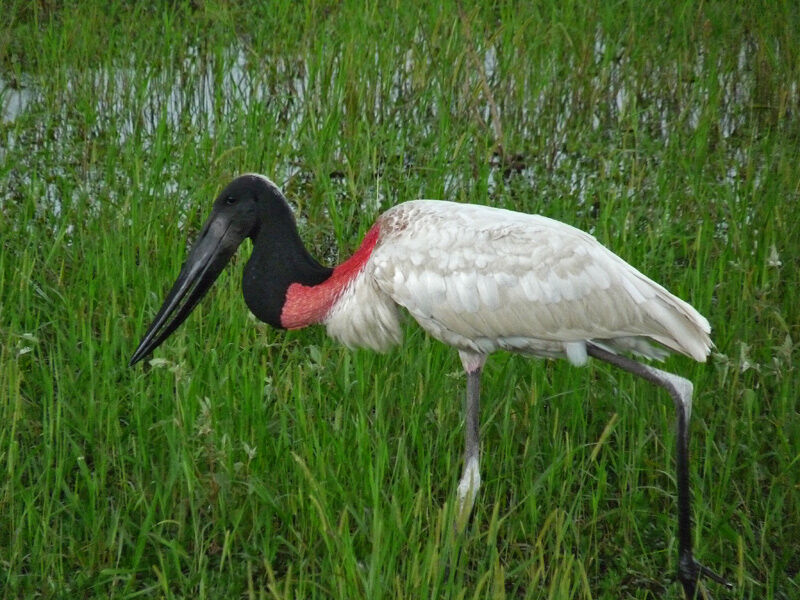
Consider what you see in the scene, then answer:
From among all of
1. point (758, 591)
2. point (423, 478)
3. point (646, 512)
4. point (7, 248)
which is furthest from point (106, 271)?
point (758, 591)

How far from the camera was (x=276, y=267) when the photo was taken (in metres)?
4.11

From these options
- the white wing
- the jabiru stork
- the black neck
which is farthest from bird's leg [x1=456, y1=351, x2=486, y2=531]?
A: the black neck

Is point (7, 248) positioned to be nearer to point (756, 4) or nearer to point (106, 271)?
point (106, 271)

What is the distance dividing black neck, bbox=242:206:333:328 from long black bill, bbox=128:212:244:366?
97mm

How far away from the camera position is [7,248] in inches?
192

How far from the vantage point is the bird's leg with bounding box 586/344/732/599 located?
11.6 ft

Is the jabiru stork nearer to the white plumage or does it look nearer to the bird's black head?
the white plumage

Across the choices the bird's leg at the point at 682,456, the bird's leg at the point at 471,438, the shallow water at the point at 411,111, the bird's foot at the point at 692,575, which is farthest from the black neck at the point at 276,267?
the bird's foot at the point at 692,575

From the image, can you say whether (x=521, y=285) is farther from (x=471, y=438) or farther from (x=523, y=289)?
(x=471, y=438)

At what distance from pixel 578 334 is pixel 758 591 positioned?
0.86m

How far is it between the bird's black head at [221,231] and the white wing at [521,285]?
0.45m

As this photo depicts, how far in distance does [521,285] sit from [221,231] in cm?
97

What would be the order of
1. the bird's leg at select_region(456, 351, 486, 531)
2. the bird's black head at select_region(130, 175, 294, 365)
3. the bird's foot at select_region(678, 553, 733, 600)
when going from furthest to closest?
the bird's black head at select_region(130, 175, 294, 365)
the bird's leg at select_region(456, 351, 486, 531)
the bird's foot at select_region(678, 553, 733, 600)

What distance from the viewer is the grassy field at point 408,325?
3.54m
